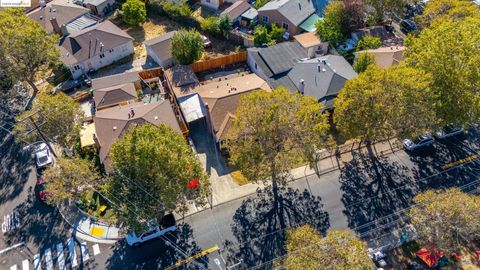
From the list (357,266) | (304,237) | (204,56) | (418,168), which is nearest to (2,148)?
(204,56)

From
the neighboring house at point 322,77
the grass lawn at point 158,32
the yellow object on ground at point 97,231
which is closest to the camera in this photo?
the yellow object on ground at point 97,231

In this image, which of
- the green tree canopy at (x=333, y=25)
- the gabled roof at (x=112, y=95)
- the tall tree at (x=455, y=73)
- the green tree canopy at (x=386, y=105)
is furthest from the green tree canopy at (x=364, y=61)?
the gabled roof at (x=112, y=95)

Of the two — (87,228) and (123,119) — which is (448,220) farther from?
(123,119)

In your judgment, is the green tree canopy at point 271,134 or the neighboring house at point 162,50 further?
the neighboring house at point 162,50

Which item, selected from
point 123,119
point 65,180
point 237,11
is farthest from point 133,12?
point 65,180

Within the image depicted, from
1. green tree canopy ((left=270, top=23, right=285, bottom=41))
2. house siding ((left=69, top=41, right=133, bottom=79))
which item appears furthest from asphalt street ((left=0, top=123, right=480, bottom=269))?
green tree canopy ((left=270, top=23, right=285, bottom=41))

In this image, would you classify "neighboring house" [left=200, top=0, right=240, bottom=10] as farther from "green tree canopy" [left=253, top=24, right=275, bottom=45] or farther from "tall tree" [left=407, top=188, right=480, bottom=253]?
"tall tree" [left=407, top=188, right=480, bottom=253]

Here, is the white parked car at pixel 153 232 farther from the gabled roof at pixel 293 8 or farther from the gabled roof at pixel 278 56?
the gabled roof at pixel 293 8
